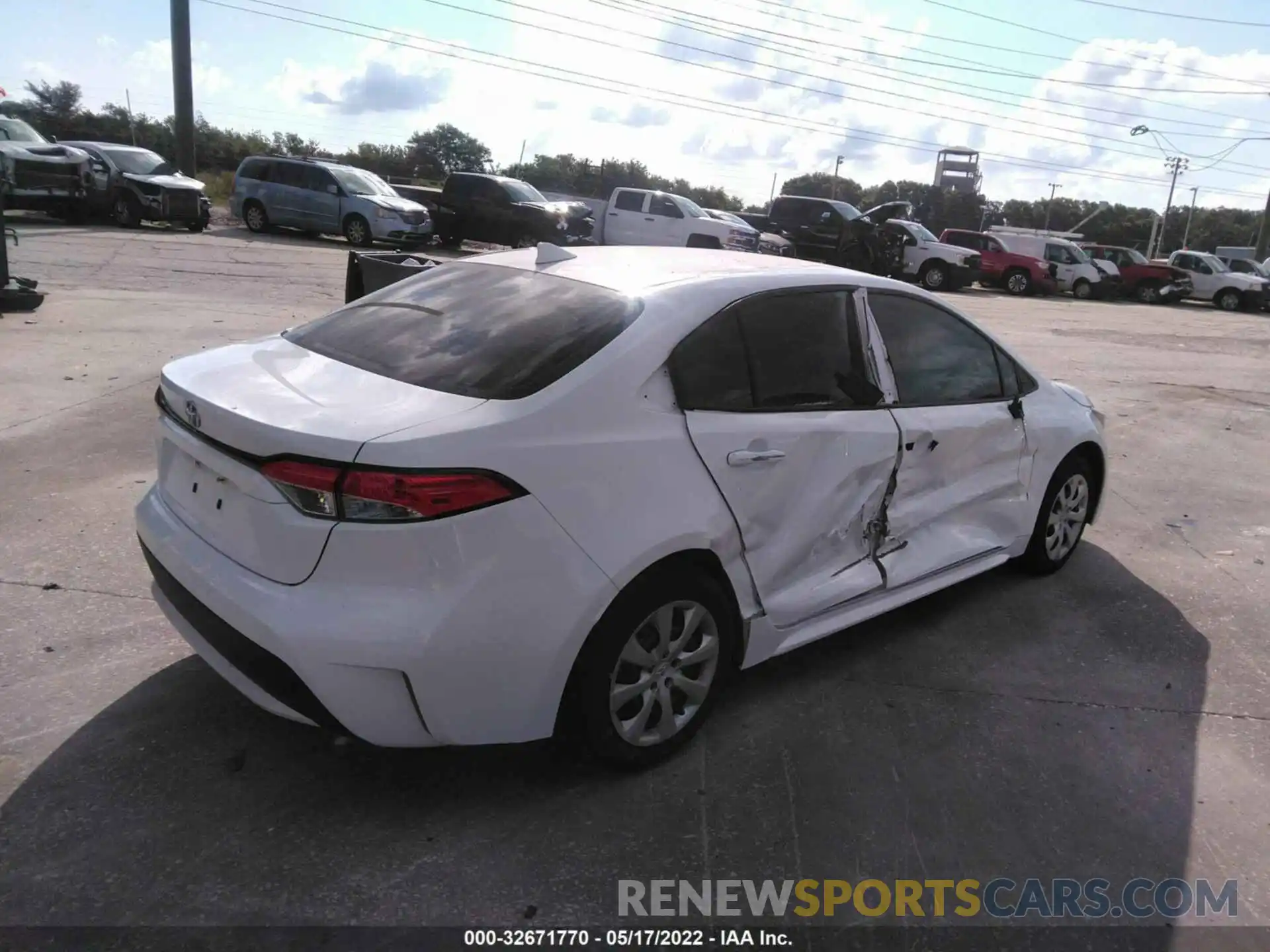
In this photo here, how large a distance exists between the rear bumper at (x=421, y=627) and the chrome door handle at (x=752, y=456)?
646 millimetres

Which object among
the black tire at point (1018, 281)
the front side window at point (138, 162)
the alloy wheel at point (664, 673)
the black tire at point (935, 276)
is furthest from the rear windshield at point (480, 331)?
the black tire at point (1018, 281)

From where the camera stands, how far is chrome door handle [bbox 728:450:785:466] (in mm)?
3131

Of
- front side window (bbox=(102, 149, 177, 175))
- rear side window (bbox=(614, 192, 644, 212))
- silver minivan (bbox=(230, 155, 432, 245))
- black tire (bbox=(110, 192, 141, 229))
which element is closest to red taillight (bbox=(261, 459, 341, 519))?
silver minivan (bbox=(230, 155, 432, 245))

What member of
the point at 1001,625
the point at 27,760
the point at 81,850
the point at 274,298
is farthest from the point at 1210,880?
the point at 274,298

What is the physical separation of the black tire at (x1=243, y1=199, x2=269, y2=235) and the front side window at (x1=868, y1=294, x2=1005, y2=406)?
22231 mm

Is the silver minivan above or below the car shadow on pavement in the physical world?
above

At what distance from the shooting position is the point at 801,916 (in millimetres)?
2592

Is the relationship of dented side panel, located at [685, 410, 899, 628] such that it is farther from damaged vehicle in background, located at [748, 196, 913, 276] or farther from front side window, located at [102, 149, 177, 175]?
front side window, located at [102, 149, 177, 175]

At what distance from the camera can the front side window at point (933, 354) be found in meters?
3.92

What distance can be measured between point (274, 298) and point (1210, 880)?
12.2 metres

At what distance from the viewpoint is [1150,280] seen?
32.1 m

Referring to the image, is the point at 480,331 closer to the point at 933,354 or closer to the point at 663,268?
the point at 663,268

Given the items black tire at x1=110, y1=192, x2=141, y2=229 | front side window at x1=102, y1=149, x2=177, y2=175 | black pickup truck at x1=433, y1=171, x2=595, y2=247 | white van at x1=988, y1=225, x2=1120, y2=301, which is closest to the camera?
black tire at x1=110, y1=192, x2=141, y2=229

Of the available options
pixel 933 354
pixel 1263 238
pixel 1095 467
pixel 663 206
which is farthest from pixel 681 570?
pixel 1263 238
